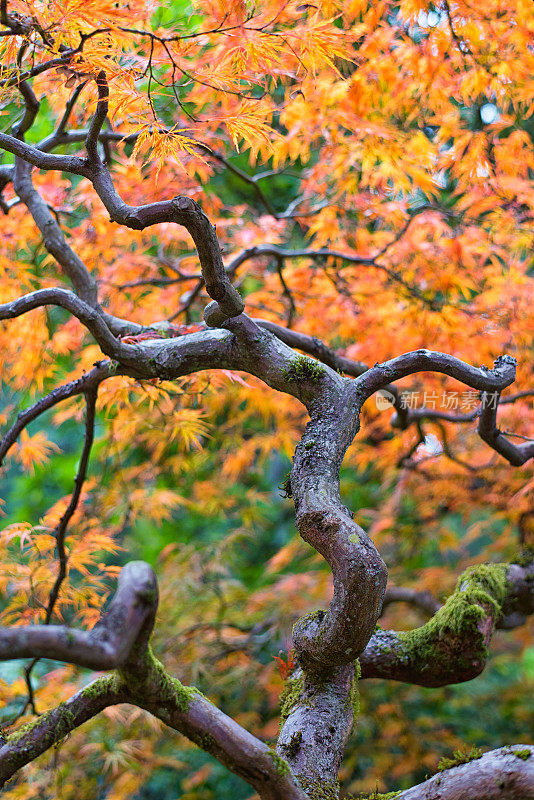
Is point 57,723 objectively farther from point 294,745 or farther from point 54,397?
point 54,397

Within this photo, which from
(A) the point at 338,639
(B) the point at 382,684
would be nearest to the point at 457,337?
(A) the point at 338,639

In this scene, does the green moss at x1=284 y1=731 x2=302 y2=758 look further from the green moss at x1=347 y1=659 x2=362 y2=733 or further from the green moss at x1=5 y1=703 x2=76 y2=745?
the green moss at x1=5 y1=703 x2=76 y2=745

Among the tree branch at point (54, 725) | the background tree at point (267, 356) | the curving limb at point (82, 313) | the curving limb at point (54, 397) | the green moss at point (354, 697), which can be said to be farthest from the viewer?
the curving limb at point (54, 397)

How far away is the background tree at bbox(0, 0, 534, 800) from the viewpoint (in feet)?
4.29

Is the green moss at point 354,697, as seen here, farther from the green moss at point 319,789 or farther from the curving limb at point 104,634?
the curving limb at point 104,634

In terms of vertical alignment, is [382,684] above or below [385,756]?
above

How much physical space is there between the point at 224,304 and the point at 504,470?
2.02 meters

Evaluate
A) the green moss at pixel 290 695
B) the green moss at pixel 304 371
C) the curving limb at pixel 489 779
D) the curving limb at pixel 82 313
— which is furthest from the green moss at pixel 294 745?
the curving limb at pixel 82 313

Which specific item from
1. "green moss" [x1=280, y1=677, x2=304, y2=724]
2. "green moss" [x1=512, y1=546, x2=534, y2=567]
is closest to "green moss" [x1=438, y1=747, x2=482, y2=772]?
"green moss" [x1=280, y1=677, x2=304, y2=724]

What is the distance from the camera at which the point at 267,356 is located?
158 cm

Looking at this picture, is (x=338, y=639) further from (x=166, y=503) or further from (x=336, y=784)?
(x=166, y=503)

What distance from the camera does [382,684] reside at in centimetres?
374

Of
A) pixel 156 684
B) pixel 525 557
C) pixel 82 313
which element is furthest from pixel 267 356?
pixel 525 557

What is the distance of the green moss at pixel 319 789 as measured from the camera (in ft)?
4.09
